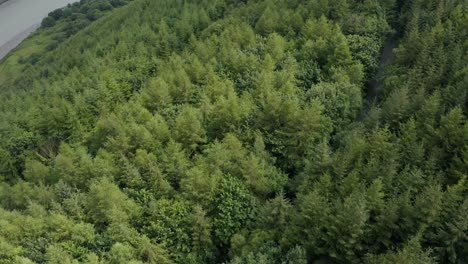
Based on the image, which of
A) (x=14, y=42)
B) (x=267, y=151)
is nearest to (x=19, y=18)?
(x=14, y=42)

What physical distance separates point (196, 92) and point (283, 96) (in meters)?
15.6

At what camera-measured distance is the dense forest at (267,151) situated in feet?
113

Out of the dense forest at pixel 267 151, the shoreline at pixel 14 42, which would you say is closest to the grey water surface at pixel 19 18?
the shoreline at pixel 14 42

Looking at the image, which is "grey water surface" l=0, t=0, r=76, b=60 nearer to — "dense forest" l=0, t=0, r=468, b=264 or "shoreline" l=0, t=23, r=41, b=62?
"shoreline" l=0, t=23, r=41, b=62

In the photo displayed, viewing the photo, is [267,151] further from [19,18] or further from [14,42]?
[19,18]

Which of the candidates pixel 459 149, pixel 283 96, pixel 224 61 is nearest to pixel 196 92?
pixel 224 61

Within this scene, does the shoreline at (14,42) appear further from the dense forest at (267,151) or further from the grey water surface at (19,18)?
the dense forest at (267,151)

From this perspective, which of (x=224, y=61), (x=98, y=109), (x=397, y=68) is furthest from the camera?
(x=98, y=109)

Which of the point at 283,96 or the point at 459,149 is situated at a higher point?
the point at 283,96

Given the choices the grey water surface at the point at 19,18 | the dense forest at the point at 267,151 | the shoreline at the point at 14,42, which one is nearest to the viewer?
the dense forest at the point at 267,151

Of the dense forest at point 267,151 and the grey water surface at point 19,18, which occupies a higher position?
the grey water surface at point 19,18

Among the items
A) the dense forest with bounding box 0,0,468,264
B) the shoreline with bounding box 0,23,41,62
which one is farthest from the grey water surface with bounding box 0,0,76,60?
the dense forest with bounding box 0,0,468,264

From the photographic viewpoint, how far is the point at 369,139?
1645 inches

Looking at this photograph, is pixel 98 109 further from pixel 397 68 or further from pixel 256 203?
pixel 397 68
